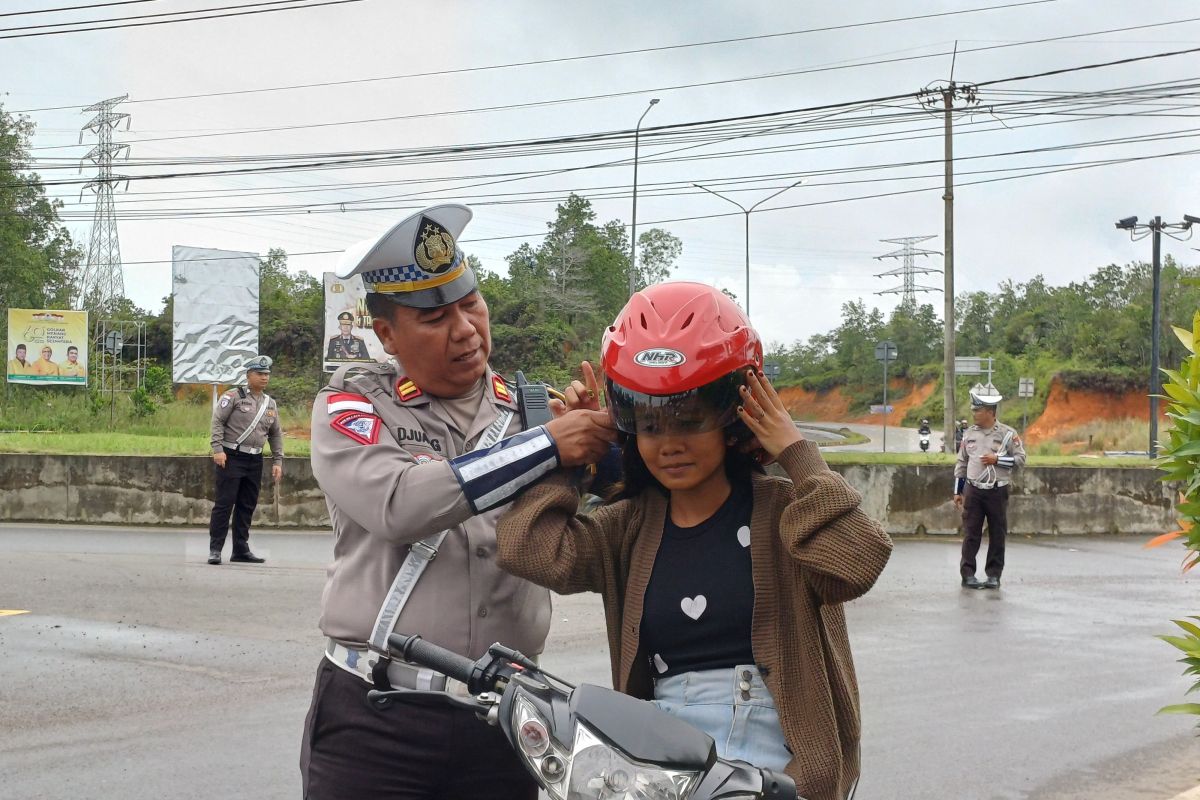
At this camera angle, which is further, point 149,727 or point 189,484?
point 189,484

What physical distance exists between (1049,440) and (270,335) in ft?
122

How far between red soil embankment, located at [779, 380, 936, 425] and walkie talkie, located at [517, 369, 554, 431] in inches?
3174

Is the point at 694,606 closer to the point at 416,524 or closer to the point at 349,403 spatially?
the point at 416,524

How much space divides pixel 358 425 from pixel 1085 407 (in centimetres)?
6787

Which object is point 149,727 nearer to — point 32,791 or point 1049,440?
point 32,791

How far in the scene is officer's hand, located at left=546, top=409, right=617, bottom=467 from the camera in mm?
2289

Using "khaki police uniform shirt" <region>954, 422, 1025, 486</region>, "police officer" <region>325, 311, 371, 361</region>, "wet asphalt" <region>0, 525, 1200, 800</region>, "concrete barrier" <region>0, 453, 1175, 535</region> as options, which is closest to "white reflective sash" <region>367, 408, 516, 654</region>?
"wet asphalt" <region>0, 525, 1200, 800</region>

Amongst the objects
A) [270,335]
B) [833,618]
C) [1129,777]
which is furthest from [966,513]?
[270,335]

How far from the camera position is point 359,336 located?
1919cm

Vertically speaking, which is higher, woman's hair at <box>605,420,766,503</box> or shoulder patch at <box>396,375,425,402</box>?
shoulder patch at <box>396,375,425,402</box>

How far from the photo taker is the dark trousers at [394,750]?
2.40m

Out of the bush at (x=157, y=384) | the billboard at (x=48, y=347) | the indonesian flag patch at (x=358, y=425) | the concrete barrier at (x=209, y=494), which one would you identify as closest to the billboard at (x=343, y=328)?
the concrete barrier at (x=209, y=494)

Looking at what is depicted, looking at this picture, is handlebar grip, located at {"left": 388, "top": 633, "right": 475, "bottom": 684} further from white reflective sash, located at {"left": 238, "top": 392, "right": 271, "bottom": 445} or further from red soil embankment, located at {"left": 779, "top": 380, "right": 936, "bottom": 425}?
red soil embankment, located at {"left": 779, "top": 380, "right": 936, "bottom": 425}

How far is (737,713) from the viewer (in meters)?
2.19
